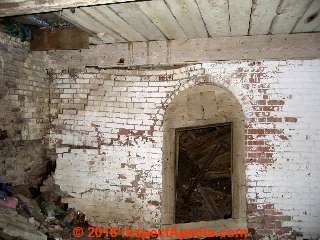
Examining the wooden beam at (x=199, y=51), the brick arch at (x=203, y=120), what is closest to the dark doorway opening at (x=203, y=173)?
the brick arch at (x=203, y=120)

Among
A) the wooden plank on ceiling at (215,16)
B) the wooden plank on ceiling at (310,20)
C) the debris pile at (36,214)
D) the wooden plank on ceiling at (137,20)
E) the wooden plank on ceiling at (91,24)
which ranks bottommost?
the debris pile at (36,214)

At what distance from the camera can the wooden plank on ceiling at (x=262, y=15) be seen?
293cm

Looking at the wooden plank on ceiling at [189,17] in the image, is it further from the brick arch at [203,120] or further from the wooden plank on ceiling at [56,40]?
the wooden plank on ceiling at [56,40]

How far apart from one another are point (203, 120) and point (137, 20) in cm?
161

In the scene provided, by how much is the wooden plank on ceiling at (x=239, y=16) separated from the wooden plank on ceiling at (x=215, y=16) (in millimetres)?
54

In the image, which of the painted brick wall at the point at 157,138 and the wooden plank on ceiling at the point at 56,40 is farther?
the wooden plank on ceiling at the point at 56,40

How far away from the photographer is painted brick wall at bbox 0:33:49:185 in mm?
3973

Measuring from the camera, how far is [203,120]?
425 centimetres

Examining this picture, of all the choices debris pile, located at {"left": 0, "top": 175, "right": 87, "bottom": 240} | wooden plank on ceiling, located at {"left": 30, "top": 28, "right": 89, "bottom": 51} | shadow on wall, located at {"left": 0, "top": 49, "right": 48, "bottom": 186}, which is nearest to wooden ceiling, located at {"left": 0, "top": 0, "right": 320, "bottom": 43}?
wooden plank on ceiling, located at {"left": 30, "top": 28, "right": 89, "bottom": 51}

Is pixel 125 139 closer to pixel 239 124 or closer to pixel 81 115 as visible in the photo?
pixel 81 115

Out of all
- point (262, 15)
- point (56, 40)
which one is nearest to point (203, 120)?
point (262, 15)

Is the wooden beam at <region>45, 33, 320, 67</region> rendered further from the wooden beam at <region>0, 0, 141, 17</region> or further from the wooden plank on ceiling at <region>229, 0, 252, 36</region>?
the wooden beam at <region>0, 0, 141, 17</region>

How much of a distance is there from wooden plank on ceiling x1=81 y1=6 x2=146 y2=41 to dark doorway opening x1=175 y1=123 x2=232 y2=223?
265 centimetres

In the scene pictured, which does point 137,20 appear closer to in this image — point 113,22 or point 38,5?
point 113,22
